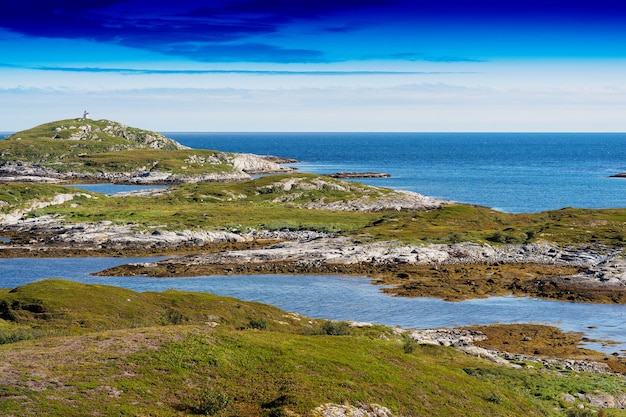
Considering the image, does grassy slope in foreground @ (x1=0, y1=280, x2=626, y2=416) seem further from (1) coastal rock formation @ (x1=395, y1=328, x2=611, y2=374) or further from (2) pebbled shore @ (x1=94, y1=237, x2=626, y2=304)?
(2) pebbled shore @ (x1=94, y1=237, x2=626, y2=304)

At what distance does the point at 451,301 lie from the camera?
75.6m

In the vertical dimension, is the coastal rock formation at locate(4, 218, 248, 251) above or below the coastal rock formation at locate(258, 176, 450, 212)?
below

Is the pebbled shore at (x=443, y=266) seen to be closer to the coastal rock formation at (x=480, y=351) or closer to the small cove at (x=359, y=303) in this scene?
the small cove at (x=359, y=303)

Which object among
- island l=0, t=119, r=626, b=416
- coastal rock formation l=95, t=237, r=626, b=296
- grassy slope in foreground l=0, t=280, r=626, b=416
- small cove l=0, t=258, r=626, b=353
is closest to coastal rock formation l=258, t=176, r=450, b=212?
island l=0, t=119, r=626, b=416

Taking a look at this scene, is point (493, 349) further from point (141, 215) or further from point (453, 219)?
point (141, 215)

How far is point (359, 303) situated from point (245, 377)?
4161 centimetres

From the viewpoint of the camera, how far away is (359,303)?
245ft

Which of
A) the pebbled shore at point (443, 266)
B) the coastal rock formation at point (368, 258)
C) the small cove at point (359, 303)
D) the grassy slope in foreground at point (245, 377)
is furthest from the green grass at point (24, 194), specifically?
the grassy slope in foreground at point (245, 377)

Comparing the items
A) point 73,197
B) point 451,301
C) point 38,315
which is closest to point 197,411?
point 38,315

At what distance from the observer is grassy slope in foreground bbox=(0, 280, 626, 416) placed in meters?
29.6

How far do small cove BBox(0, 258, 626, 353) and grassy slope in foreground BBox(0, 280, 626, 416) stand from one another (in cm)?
1747

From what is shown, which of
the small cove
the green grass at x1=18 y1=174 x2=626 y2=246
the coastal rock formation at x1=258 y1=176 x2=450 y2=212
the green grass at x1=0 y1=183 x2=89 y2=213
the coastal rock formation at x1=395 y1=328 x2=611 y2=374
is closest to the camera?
the coastal rock formation at x1=395 y1=328 x2=611 y2=374

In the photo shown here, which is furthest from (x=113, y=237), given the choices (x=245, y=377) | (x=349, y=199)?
(x=245, y=377)

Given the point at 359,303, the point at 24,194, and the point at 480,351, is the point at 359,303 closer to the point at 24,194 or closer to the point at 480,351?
the point at 480,351
